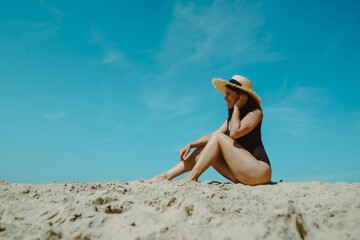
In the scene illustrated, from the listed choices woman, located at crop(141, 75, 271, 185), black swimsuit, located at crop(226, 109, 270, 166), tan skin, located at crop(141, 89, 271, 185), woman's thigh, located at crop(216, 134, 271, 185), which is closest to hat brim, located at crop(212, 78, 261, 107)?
woman, located at crop(141, 75, 271, 185)

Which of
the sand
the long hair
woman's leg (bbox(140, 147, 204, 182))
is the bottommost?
the sand

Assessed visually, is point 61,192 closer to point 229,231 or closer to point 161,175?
point 161,175

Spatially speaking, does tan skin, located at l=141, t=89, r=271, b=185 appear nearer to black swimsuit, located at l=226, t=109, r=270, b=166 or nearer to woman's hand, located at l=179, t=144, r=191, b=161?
black swimsuit, located at l=226, t=109, r=270, b=166

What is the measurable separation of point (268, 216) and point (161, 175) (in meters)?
2.62

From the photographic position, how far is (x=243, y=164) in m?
3.92

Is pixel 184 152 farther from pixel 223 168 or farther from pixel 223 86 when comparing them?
pixel 223 86

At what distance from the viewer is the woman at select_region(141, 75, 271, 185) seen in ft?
12.9

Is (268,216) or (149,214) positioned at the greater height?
(149,214)

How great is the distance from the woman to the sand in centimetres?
65

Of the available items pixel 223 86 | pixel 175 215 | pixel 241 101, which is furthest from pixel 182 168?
pixel 175 215

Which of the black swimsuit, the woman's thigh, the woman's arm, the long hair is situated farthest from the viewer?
the woman's arm

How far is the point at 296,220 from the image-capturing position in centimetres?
215

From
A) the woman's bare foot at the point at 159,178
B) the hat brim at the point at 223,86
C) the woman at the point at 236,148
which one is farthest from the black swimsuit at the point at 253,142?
the woman's bare foot at the point at 159,178

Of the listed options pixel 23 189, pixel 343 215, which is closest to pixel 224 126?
pixel 343 215
